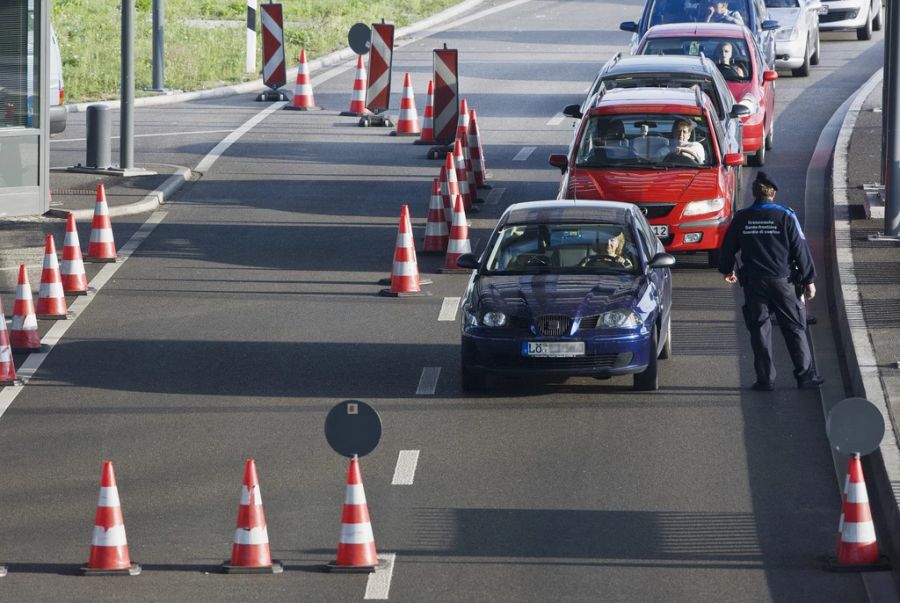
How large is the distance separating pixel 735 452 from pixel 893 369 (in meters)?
1.83

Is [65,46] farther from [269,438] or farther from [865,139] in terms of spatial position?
[269,438]

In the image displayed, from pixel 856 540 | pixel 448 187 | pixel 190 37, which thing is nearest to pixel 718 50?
pixel 448 187

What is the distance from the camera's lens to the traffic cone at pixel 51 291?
669 inches

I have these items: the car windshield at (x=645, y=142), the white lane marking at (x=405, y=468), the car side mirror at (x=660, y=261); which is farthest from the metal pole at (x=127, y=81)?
the white lane marking at (x=405, y=468)

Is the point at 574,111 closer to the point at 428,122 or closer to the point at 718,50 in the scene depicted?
the point at 718,50

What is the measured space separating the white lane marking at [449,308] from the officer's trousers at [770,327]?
135 inches

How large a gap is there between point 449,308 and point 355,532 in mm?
7325

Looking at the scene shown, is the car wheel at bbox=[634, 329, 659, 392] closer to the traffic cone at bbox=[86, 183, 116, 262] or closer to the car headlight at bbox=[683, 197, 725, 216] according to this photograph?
the car headlight at bbox=[683, 197, 725, 216]

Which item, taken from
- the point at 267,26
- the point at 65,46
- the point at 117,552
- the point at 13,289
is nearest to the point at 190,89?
the point at 267,26

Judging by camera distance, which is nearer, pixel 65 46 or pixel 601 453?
pixel 601 453

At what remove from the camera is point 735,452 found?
502 inches

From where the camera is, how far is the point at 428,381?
48.4 feet

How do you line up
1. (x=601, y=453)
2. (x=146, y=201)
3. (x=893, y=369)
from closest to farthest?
(x=601, y=453), (x=893, y=369), (x=146, y=201)

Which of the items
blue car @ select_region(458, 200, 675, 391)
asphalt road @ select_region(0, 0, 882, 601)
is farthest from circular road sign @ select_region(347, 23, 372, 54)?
blue car @ select_region(458, 200, 675, 391)
